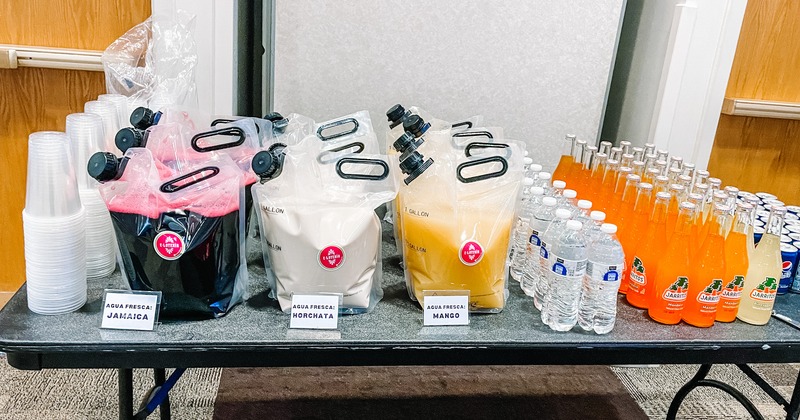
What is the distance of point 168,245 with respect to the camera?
1.05 meters

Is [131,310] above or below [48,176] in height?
below

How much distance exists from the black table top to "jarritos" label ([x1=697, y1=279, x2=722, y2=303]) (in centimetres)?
7

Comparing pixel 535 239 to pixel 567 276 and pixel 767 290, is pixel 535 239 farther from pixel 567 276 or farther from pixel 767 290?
pixel 767 290

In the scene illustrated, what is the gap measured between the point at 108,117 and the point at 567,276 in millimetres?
1018

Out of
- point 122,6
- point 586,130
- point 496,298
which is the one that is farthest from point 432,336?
point 122,6

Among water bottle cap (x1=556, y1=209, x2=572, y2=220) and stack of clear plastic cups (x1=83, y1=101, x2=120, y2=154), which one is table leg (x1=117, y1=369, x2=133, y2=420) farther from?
water bottle cap (x1=556, y1=209, x2=572, y2=220)

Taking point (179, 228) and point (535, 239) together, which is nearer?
point (179, 228)

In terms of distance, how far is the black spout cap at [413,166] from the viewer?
3.81ft

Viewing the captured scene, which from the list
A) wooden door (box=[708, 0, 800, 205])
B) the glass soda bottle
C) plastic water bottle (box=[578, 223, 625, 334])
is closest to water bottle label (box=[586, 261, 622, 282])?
plastic water bottle (box=[578, 223, 625, 334])

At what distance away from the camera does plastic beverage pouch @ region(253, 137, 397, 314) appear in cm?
113

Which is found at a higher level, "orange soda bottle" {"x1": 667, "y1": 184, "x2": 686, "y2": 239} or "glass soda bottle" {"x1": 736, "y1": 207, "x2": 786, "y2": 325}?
"orange soda bottle" {"x1": 667, "y1": 184, "x2": 686, "y2": 239}

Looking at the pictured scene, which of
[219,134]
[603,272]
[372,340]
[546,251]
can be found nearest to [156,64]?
[219,134]

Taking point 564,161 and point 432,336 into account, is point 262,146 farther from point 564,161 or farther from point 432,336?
point 564,161

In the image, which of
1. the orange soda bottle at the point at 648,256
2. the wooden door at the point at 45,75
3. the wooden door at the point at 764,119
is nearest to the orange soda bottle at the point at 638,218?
the orange soda bottle at the point at 648,256
